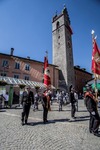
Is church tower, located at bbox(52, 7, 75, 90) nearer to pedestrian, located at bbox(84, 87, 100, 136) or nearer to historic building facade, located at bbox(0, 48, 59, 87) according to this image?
historic building facade, located at bbox(0, 48, 59, 87)

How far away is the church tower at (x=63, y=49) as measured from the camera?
125 ft

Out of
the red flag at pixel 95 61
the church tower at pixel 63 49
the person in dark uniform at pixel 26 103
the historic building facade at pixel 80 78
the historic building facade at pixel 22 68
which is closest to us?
the person in dark uniform at pixel 26 103

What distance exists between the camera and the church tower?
38.0 meters

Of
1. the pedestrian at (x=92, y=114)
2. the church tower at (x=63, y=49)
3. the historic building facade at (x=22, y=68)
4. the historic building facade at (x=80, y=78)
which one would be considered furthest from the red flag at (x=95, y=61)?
the historic building facade at (x=80, y=78)

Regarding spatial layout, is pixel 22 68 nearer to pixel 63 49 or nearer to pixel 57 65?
pixel 57 65

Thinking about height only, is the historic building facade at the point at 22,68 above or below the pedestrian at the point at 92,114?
above

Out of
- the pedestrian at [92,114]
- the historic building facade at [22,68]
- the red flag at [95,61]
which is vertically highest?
the historic building facade at [22,68]

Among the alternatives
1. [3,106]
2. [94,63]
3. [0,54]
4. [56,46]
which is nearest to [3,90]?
[3,106]

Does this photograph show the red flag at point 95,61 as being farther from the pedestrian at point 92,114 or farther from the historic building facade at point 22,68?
the historic building facade at point 22,68

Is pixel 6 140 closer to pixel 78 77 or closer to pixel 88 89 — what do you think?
pixel 88 89

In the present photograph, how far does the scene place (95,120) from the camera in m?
4.92

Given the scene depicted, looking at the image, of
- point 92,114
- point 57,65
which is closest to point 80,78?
point 57,65

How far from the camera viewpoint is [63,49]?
39375 millimetres

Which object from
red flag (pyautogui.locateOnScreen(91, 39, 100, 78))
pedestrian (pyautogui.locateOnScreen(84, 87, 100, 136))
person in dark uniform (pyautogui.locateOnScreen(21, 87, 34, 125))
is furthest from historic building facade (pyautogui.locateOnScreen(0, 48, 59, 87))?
pedestrian (pyautogui.locateOnScreen(84, 87, 100, 136))
